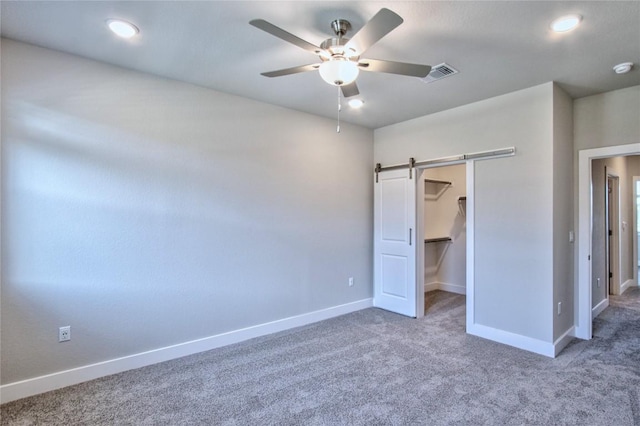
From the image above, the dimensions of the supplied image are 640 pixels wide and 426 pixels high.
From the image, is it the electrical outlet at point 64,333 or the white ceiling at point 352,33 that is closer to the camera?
the white ceiling at point 352,33

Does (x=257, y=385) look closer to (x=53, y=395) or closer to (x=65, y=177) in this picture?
(x=53, y=395)

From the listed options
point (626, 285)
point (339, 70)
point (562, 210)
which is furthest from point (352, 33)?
point (626, 285)

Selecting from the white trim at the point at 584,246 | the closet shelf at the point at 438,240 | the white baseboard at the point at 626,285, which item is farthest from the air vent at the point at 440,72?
the white baseboard at the point at 626,285

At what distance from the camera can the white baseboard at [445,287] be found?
5.54 metres

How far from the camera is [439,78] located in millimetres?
3012

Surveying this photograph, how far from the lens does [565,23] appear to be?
2135 mm

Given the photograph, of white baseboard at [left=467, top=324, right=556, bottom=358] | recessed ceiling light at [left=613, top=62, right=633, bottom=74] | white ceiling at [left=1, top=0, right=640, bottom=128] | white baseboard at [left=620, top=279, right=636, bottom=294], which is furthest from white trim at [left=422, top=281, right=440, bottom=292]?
recessed ceiling light at [left=613, top=62, right=633, bottom=74]

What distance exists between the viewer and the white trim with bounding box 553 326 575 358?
311cm

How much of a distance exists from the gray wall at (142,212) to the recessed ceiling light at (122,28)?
2.01ft

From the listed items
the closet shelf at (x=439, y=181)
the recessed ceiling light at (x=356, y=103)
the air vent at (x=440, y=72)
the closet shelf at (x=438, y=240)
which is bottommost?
the closet shelf at (x=438, y=240)

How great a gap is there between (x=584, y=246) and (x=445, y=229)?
7.79 ft

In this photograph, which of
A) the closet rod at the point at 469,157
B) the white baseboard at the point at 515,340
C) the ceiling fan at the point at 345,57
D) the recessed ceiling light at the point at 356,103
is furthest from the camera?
the recessed ceiling light at the point at 356,103

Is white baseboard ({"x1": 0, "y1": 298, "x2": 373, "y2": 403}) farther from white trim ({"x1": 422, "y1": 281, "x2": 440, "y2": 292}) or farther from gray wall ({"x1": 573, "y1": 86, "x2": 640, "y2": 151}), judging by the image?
gray wall ({"x1": 573, "y1": 86, "x2": 640, "y2": 151})

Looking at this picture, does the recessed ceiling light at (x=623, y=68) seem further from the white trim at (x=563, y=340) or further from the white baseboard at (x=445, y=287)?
Result: the white baseboard at (x=445, y=287)
